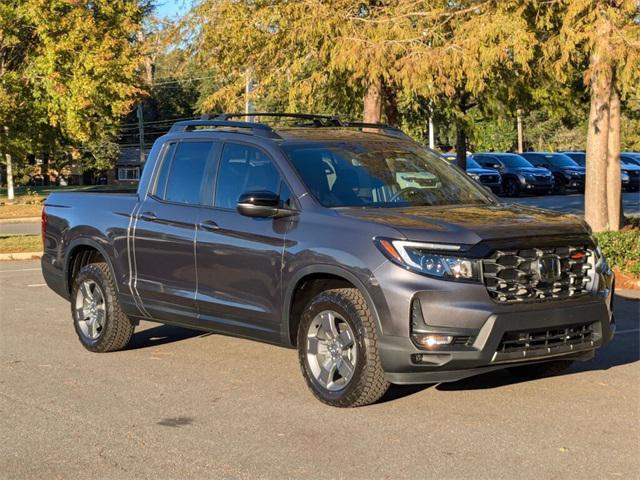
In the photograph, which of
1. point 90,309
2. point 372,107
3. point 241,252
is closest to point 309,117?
point 241,252

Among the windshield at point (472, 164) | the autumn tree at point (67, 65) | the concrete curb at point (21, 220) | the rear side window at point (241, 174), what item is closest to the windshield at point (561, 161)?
the windshield at point (472, 164)

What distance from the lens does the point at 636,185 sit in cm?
4247

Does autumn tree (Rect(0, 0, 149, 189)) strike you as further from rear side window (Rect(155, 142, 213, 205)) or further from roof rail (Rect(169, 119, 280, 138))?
rear side window (Rect(155, 142, 213, 205))

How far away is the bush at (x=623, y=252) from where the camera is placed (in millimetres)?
13445

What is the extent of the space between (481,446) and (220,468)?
Result: 1.50m

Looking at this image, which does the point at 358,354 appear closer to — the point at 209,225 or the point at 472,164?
the point at 209,225

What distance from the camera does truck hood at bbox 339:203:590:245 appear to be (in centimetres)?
659

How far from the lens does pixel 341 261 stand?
6.86 metres

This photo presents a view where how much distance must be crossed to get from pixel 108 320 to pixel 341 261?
2.98 m

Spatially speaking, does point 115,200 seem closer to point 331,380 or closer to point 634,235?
point 331,380

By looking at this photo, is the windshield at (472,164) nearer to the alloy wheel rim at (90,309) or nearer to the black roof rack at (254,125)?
the black roof rack at (254,125)

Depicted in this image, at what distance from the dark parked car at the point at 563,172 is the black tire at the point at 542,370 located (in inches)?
1348

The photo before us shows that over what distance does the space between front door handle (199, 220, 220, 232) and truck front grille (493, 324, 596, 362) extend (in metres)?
2.46

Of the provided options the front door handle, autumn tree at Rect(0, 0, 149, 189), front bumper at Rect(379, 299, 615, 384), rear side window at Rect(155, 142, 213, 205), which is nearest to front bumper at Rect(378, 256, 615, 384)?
front bumper at Rect(379, 299, 615, 384)
